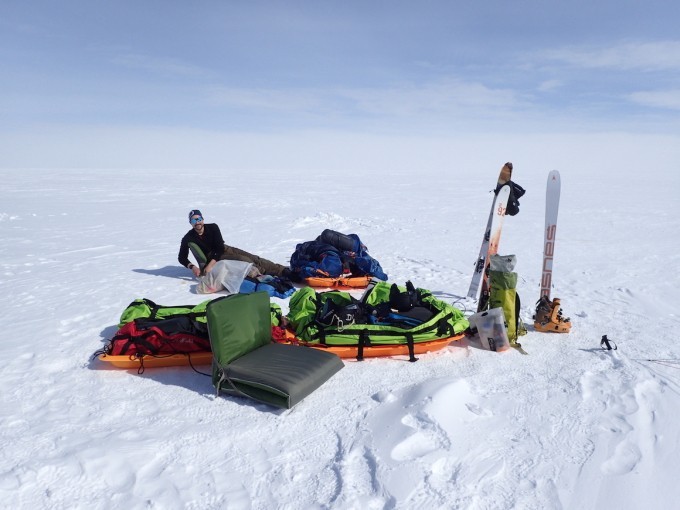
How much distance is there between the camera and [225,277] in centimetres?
666

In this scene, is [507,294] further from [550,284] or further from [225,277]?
[225,277]

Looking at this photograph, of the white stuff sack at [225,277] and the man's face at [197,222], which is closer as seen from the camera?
the white stuff sack at [225,277]

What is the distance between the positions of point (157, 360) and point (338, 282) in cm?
318

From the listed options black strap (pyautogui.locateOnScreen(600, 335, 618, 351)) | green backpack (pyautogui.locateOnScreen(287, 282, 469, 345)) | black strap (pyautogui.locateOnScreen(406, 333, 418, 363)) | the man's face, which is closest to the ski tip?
green backpack (pyautogui.locateOnScreen(287, 282, 469, 345))

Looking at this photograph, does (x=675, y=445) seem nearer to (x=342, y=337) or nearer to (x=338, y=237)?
(x=342, y=337)

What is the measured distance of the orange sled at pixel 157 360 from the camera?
409 cm

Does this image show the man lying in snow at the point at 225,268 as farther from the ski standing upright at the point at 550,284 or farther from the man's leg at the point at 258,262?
the ski standing upright at the point at 550,284

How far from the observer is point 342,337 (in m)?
4.39

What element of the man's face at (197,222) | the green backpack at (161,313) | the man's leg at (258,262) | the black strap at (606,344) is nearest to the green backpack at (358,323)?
the green backpack at (161,313)

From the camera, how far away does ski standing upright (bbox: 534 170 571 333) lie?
5.06 m

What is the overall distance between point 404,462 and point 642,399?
2055 millimetres

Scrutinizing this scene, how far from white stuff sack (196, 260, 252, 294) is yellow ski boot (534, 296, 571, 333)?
12.3 ft

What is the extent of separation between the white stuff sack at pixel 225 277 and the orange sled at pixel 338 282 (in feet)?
3.08

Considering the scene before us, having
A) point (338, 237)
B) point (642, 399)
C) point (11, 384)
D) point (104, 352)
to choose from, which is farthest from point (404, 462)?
point (338, 237)
